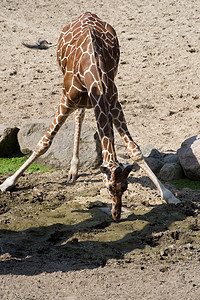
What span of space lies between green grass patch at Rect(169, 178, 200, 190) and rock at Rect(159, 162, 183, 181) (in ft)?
0.28

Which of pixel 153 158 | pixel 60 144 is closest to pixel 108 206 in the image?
pixel 153 158

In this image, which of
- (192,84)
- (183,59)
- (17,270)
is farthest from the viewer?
(183,59)

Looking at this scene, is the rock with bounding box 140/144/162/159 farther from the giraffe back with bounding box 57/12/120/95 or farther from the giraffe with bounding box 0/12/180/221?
the giraffe back with bounding box 57/12/120/95

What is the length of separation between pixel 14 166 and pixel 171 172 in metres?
2.88

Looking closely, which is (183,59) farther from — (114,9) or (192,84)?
(114,9)

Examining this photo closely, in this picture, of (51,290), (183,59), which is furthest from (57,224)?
(183,59)

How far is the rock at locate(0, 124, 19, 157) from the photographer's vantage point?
7680 millimetres

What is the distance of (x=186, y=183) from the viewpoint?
650cm

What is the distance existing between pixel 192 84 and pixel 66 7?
7.40 meters

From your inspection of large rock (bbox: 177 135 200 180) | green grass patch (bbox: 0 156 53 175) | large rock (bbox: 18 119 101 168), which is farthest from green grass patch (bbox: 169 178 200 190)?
green grass patch (bbox: 0 156 53 175)

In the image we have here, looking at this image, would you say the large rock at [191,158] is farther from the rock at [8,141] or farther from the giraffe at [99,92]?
the rock at [8,141]

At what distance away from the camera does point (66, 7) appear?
15.3m

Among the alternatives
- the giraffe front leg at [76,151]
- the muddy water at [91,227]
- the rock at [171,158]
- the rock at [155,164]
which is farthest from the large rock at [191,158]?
the giraffe front leg at [76,151]

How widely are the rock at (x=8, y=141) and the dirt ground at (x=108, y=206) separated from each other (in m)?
1.08
